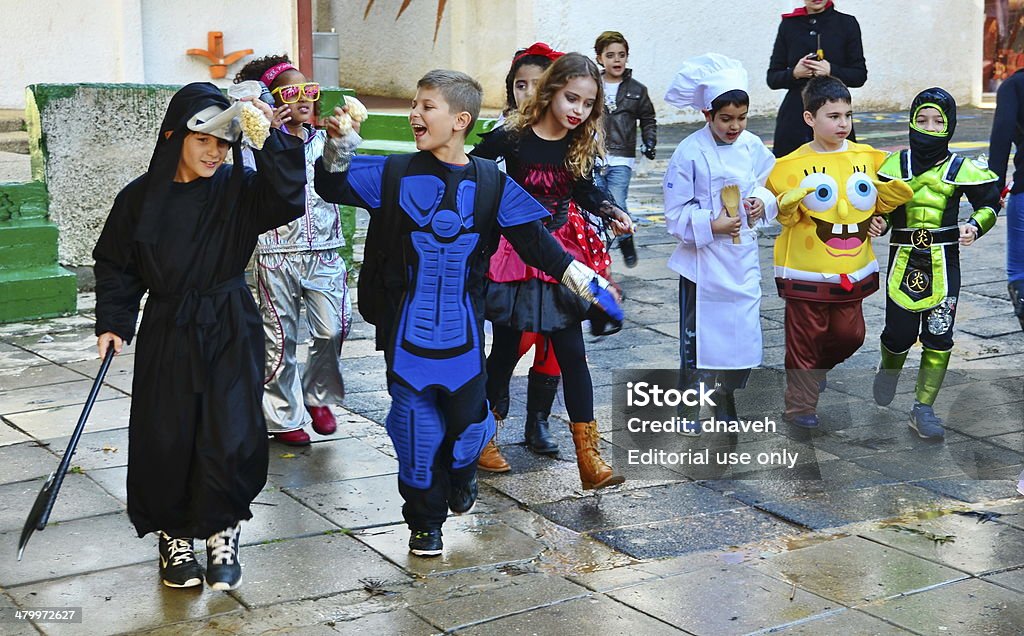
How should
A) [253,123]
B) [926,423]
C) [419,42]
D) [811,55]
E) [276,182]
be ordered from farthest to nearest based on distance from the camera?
[419,42] < [811,55] < [926,423] < [276,182] < [253,123]

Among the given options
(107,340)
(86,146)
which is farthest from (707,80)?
(86,146)

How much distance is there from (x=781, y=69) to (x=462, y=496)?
5.45 m

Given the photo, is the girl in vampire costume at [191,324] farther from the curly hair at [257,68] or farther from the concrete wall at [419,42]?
the concrete wall at [419,42]

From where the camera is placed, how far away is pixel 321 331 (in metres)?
6.14

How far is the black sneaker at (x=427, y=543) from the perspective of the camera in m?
4.79

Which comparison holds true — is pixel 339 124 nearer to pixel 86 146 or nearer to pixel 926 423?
pixel 926 423

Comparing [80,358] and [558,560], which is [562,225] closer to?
[558,560]

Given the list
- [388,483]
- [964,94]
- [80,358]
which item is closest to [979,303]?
[388,483]

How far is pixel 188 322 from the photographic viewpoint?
4.44 meters

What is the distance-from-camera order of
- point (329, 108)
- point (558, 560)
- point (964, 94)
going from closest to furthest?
point (558, 560) → point (329, 108) → point (964, 94)

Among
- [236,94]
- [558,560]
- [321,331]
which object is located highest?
[236,94]

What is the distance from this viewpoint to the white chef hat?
596 centimetres

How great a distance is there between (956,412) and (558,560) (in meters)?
2.79

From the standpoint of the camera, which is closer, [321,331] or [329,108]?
[321,331]
